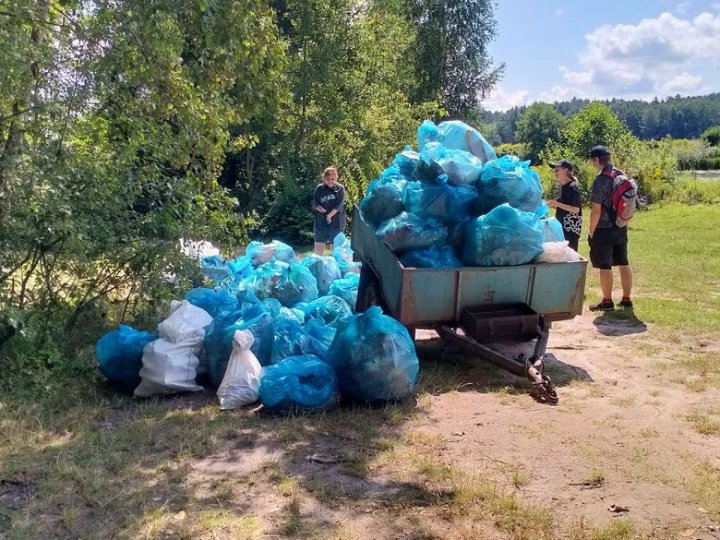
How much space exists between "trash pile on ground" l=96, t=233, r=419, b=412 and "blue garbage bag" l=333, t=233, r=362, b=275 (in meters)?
1.20

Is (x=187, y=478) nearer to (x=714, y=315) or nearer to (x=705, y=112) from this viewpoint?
(x=714, y=315)

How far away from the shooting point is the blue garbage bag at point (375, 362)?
484 centimetres

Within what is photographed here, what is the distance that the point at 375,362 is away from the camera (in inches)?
190

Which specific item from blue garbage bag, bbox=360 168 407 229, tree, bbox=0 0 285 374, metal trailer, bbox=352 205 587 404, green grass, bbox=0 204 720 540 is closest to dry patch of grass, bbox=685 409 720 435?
green grass, bbox=0 204 720 540

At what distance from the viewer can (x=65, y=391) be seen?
5.25 meters

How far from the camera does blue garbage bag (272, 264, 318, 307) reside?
22.0 ft

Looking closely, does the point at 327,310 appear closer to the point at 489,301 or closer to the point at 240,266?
the point at 489,301

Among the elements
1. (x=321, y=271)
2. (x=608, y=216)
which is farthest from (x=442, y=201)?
(x=608, y=216)

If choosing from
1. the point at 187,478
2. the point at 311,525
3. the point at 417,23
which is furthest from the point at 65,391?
the point at 417,23

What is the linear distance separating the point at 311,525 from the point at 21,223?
3506 millimetres

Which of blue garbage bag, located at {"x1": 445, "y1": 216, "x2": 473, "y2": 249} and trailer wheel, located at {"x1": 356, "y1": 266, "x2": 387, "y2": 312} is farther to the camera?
trailer wheel, located at {"x1": 356, "y1": 266, "x2": 387, "y2": 312}

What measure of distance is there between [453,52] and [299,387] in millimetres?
26328

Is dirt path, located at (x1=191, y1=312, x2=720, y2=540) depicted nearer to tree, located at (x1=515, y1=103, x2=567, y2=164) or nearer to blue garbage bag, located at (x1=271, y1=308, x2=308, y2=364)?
blue garbage bag, located at (x1=271, y1=308, x2=308, y2=364)

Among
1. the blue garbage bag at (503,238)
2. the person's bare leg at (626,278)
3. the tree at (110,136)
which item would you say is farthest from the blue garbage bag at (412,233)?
the person's bare leg at (626,278)
